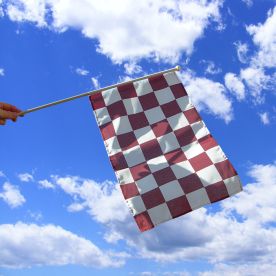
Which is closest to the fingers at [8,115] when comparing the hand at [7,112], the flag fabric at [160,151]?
the hand at [7,112]

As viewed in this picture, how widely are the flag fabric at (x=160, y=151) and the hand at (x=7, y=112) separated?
1.95 m

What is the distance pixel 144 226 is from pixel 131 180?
3.52 feet

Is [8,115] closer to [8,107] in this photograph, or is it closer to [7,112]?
[7,112]

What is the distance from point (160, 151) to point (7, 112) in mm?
3468

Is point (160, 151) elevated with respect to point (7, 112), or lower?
lower

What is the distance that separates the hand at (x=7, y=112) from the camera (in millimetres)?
10000

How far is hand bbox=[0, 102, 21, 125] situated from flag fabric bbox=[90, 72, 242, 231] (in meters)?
1.95

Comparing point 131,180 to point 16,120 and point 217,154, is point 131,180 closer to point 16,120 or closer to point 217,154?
point 217,154

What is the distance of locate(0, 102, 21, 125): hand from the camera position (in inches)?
394

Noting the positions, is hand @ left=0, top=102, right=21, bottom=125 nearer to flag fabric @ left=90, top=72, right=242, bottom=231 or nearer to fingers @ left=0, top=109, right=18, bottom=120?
fingers @ left=0, top=109, right=18, bottom=120

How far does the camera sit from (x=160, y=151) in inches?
427

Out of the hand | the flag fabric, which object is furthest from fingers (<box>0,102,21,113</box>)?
the flag fabric

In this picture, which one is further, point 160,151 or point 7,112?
point 160,151

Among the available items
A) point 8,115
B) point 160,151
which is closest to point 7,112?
point 8,115
